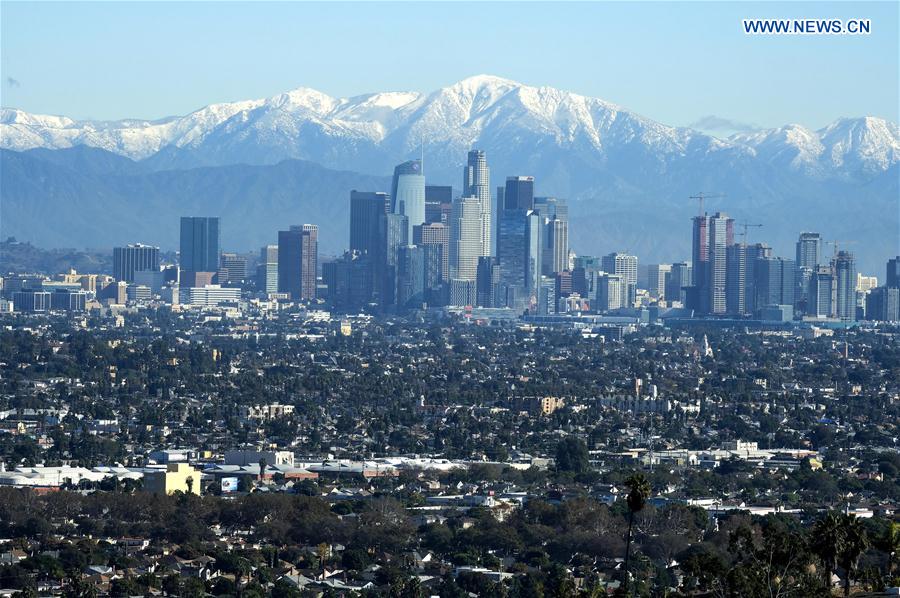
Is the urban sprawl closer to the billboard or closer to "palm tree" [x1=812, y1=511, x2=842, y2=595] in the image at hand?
"palm tree" [x1=812, y1=511, x2=842, y2=595]

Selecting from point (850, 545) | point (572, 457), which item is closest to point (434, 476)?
point (572, 457)

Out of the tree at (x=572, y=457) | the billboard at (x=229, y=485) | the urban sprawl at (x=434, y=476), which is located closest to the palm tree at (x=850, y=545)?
the urban sprawl at (x=434, y=476)

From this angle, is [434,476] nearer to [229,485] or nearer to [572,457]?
[572,457]

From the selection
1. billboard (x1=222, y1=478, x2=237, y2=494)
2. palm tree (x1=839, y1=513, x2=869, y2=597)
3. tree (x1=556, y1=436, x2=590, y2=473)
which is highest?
palm tree (x1=839, y1=513, x2=869, y2=597)

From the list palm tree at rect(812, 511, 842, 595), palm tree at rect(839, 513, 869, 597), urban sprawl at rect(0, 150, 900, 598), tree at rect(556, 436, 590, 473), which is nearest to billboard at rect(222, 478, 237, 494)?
urban sprawl at rect(0, 150, 900, 598)

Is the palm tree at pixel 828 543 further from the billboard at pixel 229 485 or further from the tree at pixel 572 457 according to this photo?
the tree at pixel 572 457

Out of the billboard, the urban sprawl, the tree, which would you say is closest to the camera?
the urban sprawl

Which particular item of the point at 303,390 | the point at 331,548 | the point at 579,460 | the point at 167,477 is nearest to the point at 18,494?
the point at 167,477

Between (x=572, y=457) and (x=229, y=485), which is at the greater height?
(x=572, y=457)

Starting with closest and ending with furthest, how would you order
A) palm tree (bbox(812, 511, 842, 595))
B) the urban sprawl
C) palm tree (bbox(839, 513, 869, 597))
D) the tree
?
palm tree (bbox(812, 511, 842, 595))
palm tree (bbox(839, 513, 869, 597))
the urban sprawl
the tree
